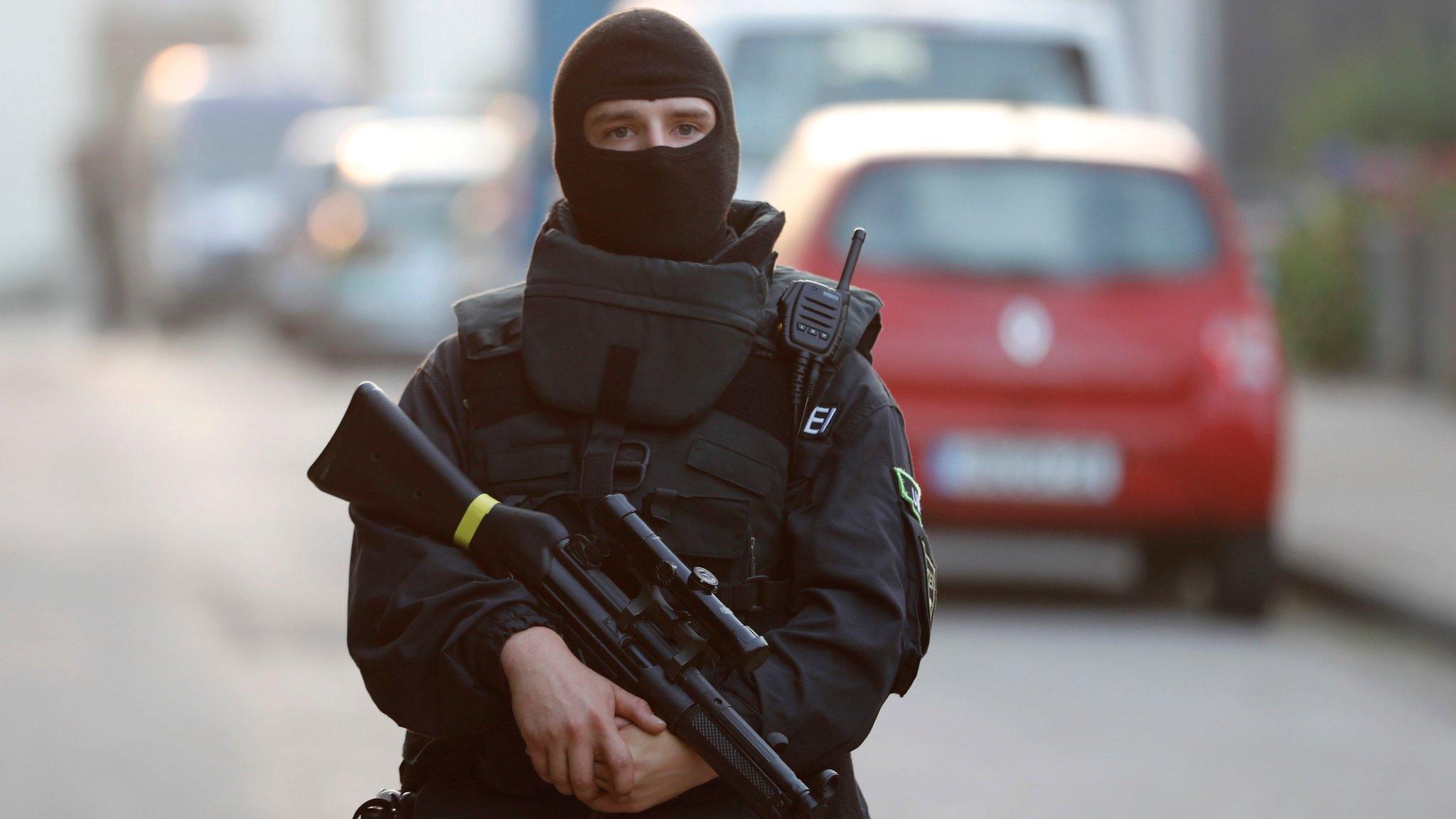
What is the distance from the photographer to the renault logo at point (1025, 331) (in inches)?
302

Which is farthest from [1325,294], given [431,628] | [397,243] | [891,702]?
[431,628]

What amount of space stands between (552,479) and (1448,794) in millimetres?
3459

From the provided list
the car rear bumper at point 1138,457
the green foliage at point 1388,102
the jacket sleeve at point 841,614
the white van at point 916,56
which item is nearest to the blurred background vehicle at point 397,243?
the white van at point 916,56

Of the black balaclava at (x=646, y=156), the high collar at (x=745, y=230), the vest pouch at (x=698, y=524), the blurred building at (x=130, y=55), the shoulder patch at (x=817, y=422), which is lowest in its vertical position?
the blurred building at (x=130, y=55)

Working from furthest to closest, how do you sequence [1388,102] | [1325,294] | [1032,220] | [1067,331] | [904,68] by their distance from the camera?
1. [1388,102]
2. [1325,294]
3. [904,68]
4. [1032,220]
5. [1067,331]

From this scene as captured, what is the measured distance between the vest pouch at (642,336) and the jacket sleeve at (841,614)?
175mm

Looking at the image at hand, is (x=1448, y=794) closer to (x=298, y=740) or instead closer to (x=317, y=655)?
(x=298, y=740)

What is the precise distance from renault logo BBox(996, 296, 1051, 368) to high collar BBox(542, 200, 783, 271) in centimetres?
479

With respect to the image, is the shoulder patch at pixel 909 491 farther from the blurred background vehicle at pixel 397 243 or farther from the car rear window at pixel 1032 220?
the blurred background vehicle at pixel 397 243

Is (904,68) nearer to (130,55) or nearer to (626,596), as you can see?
(626,596)

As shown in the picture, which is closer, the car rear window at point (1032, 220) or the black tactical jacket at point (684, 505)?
the black tactical jacket at point (684, 505)

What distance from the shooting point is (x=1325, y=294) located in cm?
1636

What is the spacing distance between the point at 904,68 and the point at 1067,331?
270 cm

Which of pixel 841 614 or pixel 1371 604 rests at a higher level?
pixel 841 614
